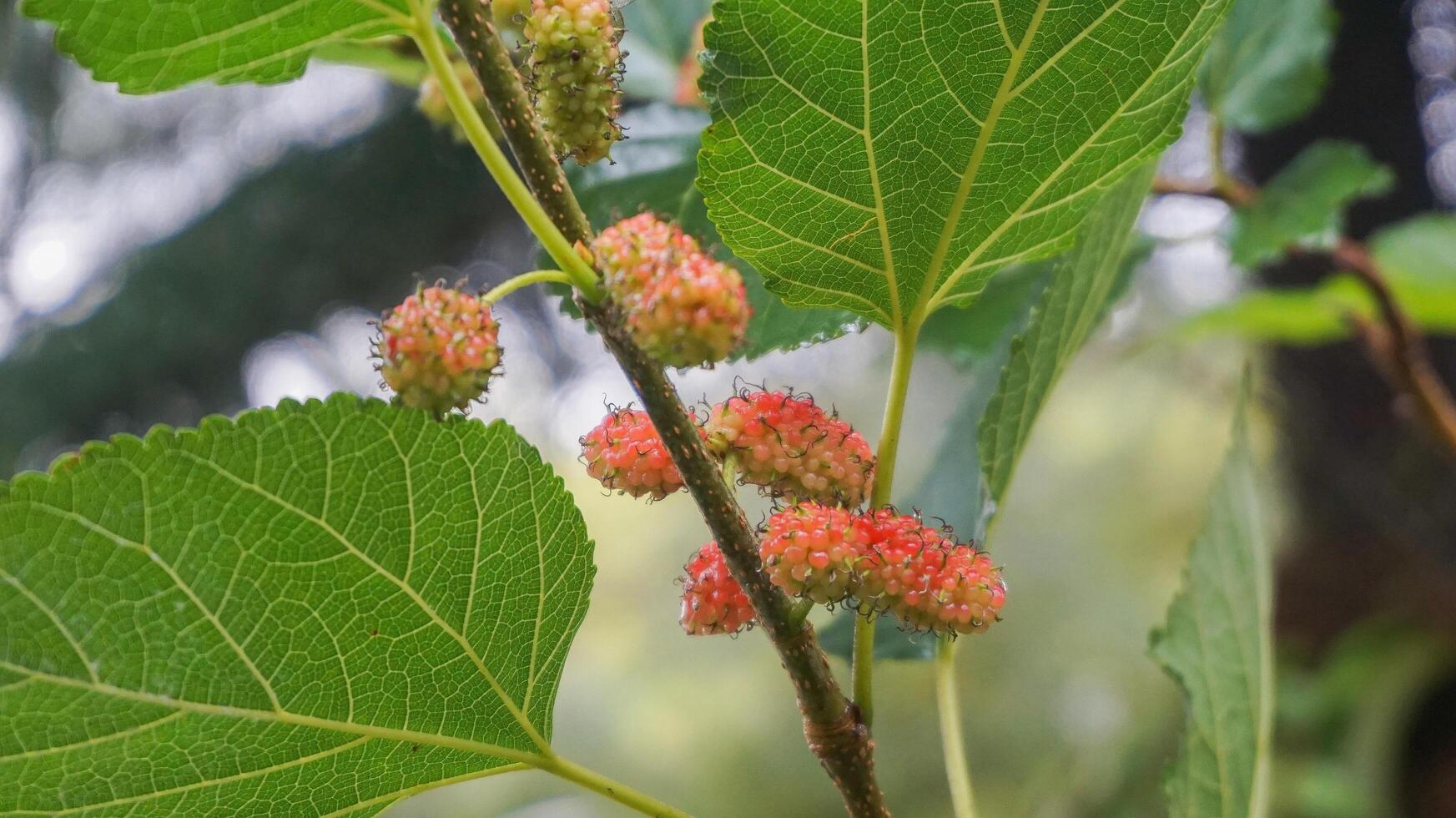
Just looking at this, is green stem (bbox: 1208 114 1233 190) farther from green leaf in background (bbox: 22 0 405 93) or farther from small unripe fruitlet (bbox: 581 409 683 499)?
green leaf in background (bbox: 22 0 405 93)

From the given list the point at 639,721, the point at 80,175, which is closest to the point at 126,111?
the point at 80,175

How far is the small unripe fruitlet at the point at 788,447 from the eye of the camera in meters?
0.56

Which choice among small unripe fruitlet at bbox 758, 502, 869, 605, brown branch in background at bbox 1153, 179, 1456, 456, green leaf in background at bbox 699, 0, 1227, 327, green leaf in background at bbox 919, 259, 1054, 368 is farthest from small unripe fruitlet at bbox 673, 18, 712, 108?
small unripe fruitlet at bbox 758, 502, 869, 605

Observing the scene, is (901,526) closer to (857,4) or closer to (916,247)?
(916,247)

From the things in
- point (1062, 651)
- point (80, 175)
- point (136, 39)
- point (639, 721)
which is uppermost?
point (80, 175)

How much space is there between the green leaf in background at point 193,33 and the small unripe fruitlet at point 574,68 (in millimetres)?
71

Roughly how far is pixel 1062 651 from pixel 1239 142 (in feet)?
5.15

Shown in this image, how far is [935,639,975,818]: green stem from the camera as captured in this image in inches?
28.2

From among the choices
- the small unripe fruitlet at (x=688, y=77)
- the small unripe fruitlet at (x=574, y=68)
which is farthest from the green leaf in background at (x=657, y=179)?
the small unripe fruitlet at (x=574, y=68)

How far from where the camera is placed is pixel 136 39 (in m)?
0.47

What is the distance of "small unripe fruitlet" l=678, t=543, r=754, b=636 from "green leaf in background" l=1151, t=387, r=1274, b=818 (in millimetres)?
415

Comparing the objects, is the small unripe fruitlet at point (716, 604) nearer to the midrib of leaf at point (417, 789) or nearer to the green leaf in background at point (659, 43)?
the midrib of leaf at point (417, 789)

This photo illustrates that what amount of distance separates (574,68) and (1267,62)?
1.06 meters

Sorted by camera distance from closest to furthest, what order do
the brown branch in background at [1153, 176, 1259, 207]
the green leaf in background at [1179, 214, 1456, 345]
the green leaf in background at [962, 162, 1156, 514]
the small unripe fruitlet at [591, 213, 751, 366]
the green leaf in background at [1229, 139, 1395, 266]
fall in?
the small unripe fruitlet at [591, 213, 751, 366]
the green leaf in background at [962, 162, 1156, 514]
the green leaf in background at [1229, 139, 1395, 266]
the brown branch in background at [1153, 176, 1259, 207]
the green leaf in background at [1179, 214, 1456, 345]
